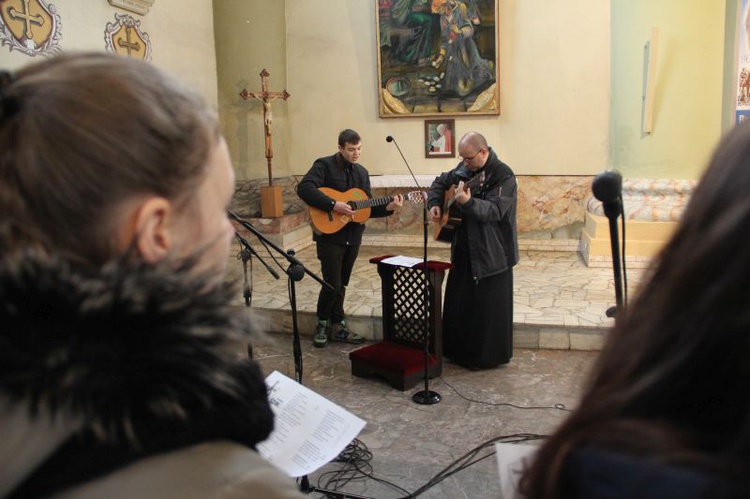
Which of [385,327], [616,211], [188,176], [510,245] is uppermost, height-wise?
[188,176]

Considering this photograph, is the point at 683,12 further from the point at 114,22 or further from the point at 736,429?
the point at 736,429

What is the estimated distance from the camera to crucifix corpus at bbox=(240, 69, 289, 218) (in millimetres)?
8852

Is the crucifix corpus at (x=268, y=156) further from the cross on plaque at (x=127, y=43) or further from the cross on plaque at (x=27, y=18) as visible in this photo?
the cross on plaque at (x=27, y=18)

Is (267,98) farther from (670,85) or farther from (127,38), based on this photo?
(670,85)

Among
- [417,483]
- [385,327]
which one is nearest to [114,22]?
[385,327]

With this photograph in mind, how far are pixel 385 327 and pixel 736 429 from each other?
14.3ft

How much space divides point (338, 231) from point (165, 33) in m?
4.22

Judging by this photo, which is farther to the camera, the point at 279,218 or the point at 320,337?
the point at 279,218

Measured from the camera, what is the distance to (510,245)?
474 cm

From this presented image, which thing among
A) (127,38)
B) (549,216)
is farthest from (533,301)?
(127,38)

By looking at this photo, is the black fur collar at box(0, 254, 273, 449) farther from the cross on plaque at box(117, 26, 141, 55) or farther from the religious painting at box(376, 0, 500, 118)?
the religious painting at box(376, 0, 500, 118)

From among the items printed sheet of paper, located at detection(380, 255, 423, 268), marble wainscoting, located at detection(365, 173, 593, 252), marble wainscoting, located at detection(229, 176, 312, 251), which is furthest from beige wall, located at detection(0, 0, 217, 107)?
marble wainscoting, located at detection(365, 173, 593, 252)

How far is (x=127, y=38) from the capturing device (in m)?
7.11

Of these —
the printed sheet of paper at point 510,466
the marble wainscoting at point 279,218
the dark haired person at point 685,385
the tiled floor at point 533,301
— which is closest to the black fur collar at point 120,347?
the dark haired person at point 685,385
